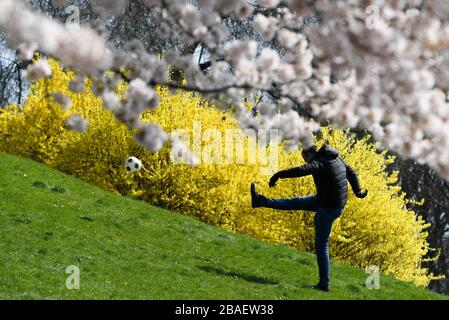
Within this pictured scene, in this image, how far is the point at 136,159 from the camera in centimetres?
1780

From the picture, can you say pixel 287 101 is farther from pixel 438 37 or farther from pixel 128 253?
pixel 128 253

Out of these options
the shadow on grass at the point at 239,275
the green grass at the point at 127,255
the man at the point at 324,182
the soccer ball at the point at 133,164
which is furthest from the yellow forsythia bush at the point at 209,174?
the man at the point at 324,182

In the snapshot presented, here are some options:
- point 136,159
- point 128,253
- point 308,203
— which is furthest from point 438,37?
point 136,159

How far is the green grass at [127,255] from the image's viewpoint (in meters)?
10.2

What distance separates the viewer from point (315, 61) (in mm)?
4840

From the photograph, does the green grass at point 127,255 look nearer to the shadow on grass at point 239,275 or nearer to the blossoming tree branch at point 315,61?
the shadow on grass at point 239,275

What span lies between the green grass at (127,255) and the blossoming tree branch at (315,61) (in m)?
4.92

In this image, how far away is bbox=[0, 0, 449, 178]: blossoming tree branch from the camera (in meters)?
4.00

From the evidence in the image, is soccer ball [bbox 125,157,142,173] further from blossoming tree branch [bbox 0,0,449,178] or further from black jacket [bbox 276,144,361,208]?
blossoming tree branch [bbox 0,0,449,178]

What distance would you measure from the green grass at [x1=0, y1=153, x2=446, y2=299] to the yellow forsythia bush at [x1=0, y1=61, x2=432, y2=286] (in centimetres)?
249

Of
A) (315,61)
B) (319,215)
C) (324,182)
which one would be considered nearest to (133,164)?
(319,215)
